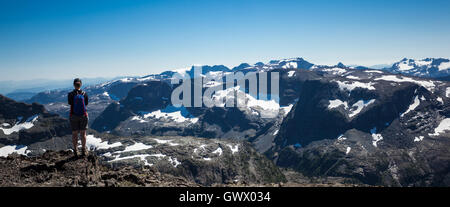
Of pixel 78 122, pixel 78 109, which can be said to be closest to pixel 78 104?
pixel 78 109

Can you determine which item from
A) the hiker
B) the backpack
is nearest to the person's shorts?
the hiker

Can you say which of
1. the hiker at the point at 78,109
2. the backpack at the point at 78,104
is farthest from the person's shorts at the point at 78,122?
the backpack at the point at 78,104

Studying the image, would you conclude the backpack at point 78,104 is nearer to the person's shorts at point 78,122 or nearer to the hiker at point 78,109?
the hiker at point 78,109

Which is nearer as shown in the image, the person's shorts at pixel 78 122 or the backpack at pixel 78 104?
the backpack at pixel 78 104

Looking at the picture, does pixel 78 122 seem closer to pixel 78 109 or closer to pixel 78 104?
pixel 78 109

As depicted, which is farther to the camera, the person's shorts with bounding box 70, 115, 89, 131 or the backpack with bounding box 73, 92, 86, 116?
the person's shorts with bounding box 70, 115, 89, 131

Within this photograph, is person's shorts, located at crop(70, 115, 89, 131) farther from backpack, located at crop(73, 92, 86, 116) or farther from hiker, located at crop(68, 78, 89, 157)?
backpack, located at crop(73, 92, 86, 116)

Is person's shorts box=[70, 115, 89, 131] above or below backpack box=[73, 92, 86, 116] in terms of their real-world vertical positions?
below
